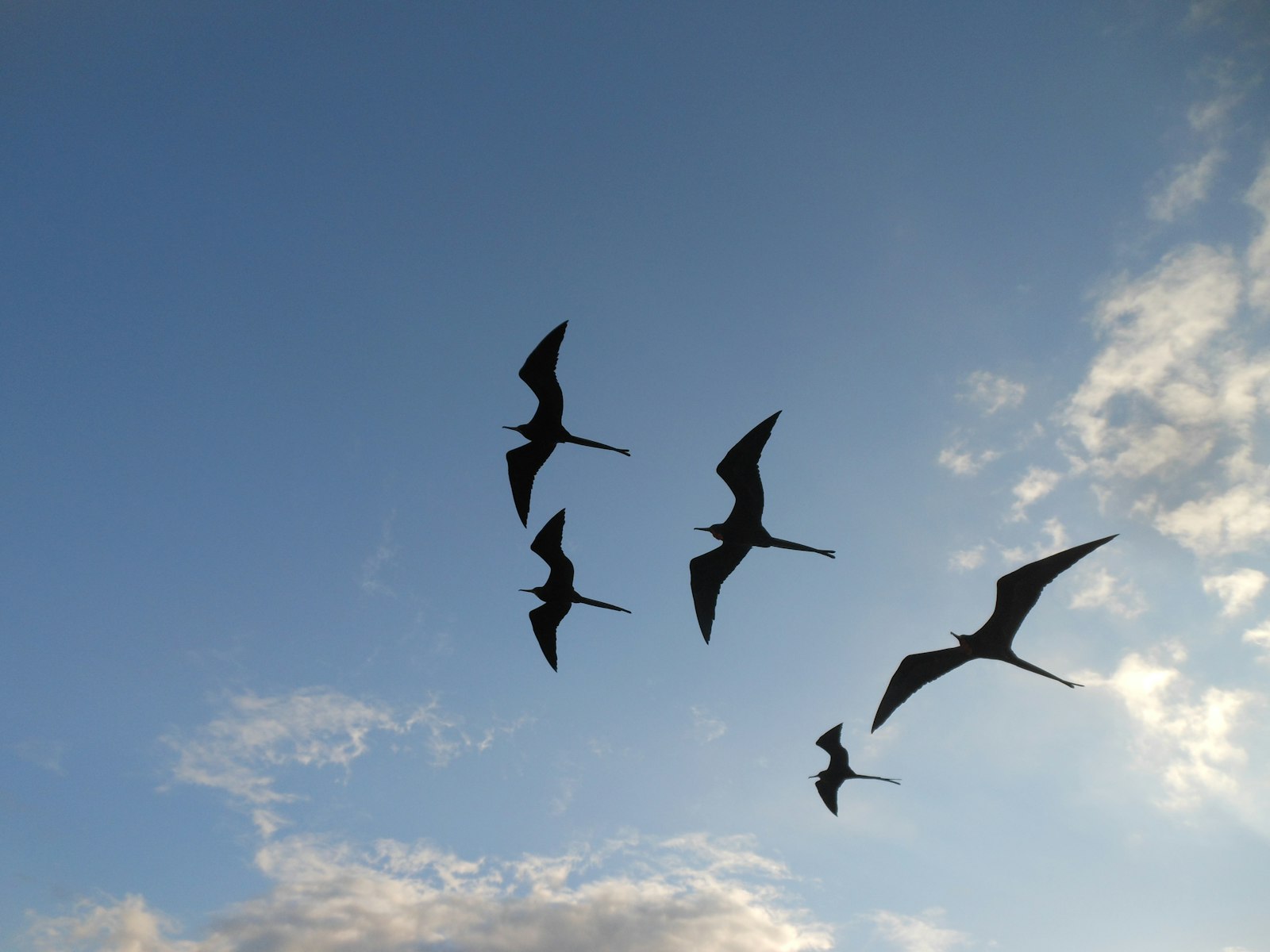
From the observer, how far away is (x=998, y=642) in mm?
15852

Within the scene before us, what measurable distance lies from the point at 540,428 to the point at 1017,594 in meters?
11.6

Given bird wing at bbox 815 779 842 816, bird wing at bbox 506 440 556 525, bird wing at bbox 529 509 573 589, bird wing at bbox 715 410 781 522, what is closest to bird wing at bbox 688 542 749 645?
bird wing at bbox 715 410 781 522

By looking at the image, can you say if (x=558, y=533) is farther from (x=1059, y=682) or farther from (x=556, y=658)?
(x=1059, y=682)

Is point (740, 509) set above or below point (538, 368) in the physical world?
below

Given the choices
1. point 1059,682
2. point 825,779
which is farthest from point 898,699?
point 825,779

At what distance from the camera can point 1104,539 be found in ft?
40.1

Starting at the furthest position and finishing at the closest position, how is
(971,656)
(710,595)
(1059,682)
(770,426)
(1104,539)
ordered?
Result: (710,595)
(770,426)
(971,656)
(1059,682)
(1104,539)

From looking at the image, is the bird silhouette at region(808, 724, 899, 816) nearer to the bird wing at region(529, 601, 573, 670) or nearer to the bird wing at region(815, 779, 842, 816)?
the bird wing at region(815, 779, 842, 816)

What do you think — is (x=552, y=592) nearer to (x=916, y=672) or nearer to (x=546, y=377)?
(x=546, y=377)

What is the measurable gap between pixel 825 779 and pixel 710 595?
20.8 ft

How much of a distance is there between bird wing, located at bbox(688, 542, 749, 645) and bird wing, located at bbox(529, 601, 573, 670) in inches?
139

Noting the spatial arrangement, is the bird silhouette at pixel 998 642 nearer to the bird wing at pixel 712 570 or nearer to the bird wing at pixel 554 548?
the bird wing at pixel 712 570

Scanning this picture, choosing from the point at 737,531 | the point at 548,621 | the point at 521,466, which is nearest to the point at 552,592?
the point at 548,621

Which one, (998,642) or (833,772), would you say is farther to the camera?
(833,772)
